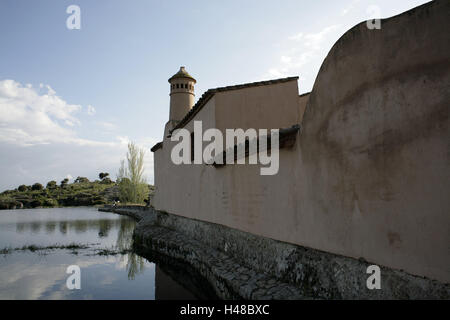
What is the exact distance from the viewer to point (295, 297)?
438 centimetres

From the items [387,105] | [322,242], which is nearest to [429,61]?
[387,105]

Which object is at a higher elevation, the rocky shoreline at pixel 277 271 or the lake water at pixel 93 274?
the rocky shoreline at pixel 277 271

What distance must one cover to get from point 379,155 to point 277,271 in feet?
10.1

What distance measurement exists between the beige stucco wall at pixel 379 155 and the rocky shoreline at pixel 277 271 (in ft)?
0.52

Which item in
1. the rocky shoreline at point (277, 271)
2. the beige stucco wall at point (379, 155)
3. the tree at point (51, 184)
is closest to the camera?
the beige stucco wall at point (379, 155)

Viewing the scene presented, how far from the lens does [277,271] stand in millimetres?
5328

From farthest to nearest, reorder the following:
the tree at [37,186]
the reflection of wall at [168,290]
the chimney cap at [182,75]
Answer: the tree at [37,186], the chimney cap at [182,75], the reflection of wall at [168,290]

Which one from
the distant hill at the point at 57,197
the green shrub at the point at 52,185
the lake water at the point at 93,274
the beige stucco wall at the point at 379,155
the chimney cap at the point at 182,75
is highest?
the chimney cap at the point at 182,75

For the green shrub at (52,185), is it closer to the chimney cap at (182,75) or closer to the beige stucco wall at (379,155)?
the chimney cap at (182,75)

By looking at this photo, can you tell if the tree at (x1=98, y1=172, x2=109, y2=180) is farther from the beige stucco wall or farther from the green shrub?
the beige stucco wall

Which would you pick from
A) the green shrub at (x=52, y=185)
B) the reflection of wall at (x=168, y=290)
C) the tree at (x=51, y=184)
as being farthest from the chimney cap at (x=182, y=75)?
the tree at (x=51, y=184)

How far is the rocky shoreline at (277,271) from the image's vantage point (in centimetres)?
316
